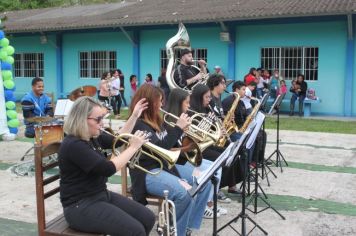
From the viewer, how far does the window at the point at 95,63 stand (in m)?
19.4

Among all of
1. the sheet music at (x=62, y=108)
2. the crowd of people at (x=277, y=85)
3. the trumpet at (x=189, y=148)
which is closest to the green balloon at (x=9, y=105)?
the sheet music at (x=62, y=108)

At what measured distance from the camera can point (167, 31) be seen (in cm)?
1769

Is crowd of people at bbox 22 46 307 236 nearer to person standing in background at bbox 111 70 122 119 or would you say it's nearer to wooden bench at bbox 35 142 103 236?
wooden bench at bbox 35 142 103 236

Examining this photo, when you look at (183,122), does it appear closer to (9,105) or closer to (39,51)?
(9,105)

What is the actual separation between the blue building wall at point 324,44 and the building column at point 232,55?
0.73 metres

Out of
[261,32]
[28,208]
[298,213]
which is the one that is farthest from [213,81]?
[261,32]

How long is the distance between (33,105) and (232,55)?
10.2 metres

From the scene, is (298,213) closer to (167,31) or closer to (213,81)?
(213,81)

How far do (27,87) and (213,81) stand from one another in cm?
1683

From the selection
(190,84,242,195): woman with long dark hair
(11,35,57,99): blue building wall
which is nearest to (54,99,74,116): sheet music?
(190,84,242,195): woman with long dark hair

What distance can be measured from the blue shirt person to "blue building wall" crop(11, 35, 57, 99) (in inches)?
523

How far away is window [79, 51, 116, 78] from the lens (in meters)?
19.4

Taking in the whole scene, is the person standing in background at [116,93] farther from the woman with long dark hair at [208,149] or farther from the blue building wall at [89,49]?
the woman with long dark hair at [208,149]

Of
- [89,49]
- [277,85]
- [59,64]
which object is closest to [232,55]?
[277,85]
